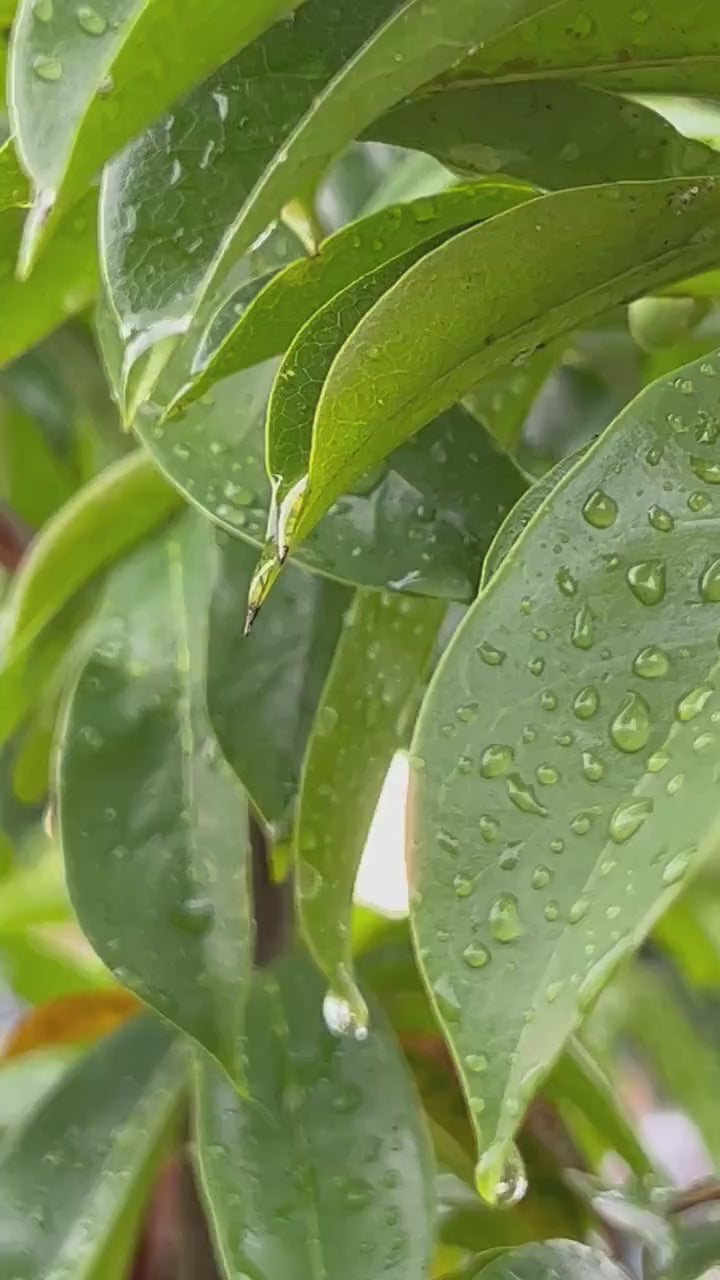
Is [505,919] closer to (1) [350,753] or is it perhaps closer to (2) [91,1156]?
(1) [350,753]

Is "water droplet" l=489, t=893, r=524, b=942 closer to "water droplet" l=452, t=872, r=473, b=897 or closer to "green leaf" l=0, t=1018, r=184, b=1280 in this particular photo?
"water droplet" l=452, t=872, r=473, b=897

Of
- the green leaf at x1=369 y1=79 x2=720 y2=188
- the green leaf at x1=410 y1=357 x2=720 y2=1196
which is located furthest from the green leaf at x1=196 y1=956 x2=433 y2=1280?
the green leaf at x1=369 y1=79 x2=720 y2=188

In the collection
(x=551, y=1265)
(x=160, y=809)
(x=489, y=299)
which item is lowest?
(x=551, y=1265)

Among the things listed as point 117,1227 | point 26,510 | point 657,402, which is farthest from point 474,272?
point 26,510

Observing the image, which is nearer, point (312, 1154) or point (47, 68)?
point (47, 68)

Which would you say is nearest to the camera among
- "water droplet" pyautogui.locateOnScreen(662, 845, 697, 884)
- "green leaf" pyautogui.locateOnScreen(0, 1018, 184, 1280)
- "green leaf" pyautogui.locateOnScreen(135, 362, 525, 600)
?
"water droplet" pyautogui.locateOnScreen(662, 845, 697, 884)

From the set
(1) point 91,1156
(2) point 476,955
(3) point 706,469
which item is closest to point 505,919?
(2) point 476,955

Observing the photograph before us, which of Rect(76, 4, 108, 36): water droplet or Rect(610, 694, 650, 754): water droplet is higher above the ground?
Rect(76, 4, 108, 36): water droplet
